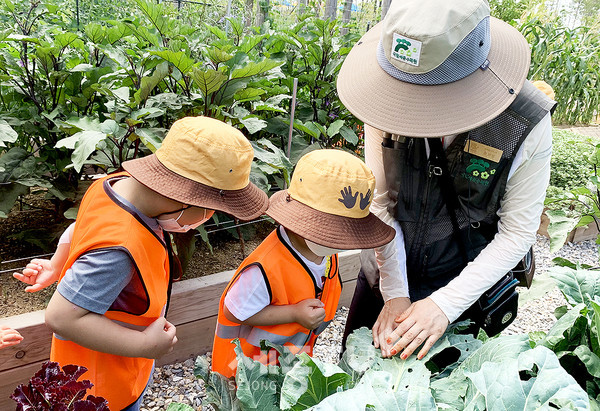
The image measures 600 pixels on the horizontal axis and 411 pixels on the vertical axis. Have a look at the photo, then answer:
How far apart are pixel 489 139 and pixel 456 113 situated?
0.22 meters

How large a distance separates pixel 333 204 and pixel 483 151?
423 mm

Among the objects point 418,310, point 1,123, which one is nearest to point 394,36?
point 418,310

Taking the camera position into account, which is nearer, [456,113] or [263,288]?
[456,113]

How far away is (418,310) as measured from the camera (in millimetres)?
1298

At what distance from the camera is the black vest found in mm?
1294

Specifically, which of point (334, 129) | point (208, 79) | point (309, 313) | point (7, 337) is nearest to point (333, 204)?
point (309, 313)

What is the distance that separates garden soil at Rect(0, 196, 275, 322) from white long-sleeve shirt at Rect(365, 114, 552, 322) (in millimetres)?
1455

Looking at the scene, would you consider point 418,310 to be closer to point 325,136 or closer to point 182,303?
point 182,303

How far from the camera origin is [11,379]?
1865 mm

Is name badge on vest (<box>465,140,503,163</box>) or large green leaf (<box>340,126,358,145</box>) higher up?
name badge on vest (<box>465,140,503,163</box>)

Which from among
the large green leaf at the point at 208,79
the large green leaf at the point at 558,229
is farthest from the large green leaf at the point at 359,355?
the large green leaf at the point at 558,229

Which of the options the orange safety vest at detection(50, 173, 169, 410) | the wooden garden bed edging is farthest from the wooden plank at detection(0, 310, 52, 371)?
the orange safety vest at detection(50, 173, 169, 410)

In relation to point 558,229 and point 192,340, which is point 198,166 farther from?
point 558,229

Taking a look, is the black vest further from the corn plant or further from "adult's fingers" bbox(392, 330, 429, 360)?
the corn plant
